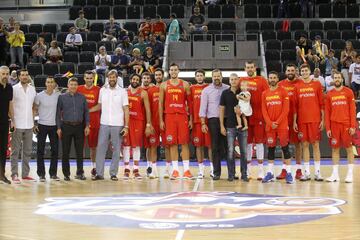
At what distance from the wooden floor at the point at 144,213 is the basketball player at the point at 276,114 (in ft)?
2.39

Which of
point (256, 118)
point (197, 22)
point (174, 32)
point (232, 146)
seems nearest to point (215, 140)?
point (232, 146)

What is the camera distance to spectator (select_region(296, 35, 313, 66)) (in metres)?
22.7

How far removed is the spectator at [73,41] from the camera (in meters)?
24.2

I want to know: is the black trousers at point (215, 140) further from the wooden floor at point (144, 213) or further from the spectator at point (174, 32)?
the spectator at point (174, 32)

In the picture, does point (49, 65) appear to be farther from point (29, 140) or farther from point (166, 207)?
point (166, 207)

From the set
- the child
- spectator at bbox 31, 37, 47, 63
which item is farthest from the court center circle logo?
spectator at bbox 31, 37, 47, 63

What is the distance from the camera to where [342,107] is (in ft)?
44.3

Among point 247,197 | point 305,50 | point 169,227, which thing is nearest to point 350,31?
point 305,50

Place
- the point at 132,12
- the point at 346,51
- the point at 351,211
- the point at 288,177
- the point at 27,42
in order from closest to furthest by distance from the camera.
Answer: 1. the point at 351,211
2. the point at 288,177
3. the point at 346,51
4. the point at 27,42
5. the point at 132,12

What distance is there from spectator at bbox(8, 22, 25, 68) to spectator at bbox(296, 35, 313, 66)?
8.39 m

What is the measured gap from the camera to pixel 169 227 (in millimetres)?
8672

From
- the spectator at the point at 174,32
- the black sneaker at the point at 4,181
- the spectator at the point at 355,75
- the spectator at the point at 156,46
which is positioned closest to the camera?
the black sneaker at the point at 4,181

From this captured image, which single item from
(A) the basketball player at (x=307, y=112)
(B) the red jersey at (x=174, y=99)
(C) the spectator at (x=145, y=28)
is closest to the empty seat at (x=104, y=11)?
(C) the spectator at (x=145, y=28)

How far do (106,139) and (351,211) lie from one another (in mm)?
5605
